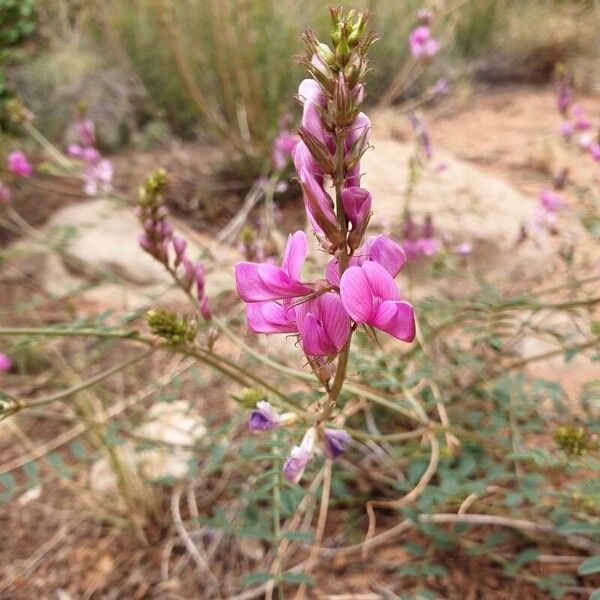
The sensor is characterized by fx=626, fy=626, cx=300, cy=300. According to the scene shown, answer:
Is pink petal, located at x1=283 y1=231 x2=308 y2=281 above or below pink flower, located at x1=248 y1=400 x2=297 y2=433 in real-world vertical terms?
above

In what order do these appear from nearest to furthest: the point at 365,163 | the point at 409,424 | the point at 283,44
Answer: the point at 409,424
the point at 365,163
the point at 283,44

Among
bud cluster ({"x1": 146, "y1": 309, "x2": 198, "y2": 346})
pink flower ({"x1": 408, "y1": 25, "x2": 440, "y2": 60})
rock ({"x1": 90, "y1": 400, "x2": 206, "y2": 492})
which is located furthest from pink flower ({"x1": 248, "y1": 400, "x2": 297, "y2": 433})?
pink flower ({"x1": 408, "y1": 25, "x2": 440, "y2": 60})

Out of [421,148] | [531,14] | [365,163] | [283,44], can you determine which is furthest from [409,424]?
[531,14]

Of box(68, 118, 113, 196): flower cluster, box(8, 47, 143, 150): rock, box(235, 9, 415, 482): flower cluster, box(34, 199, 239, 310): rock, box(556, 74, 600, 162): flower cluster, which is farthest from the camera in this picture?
box(8, 47, 143, 150): rock

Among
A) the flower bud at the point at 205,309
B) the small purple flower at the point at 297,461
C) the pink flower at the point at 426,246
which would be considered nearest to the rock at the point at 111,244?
the pink flower at the point at 426,246

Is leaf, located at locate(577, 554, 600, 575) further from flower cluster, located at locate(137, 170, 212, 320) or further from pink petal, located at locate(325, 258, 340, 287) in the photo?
flower cluster, located at locate(137, 170, 212, 320)

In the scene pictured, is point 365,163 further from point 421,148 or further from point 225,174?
point 421,148

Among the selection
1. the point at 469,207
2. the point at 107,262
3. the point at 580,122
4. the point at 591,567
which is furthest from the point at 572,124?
the point at 107,262
